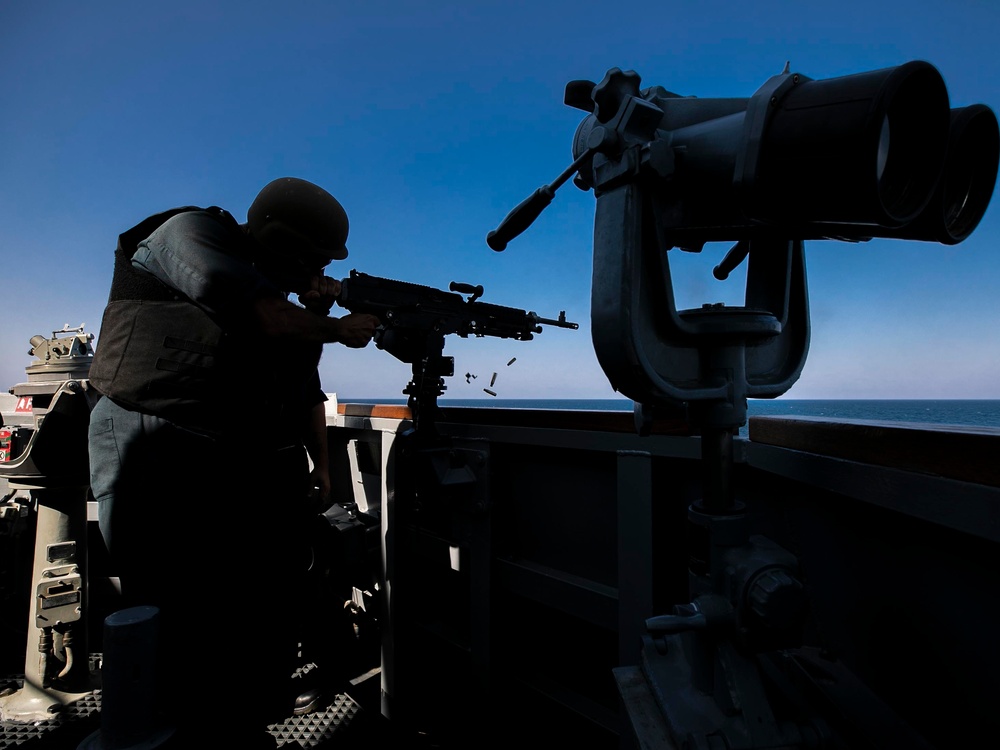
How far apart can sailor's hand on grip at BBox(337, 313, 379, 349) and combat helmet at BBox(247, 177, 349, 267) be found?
0.30m

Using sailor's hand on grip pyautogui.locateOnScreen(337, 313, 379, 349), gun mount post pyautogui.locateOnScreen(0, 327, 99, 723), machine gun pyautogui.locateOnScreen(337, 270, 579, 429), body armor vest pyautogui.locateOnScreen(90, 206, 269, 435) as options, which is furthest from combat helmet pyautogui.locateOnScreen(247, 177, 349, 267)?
gun mount post pyautogui.locateOnScreen(0, 327, 99, 723)

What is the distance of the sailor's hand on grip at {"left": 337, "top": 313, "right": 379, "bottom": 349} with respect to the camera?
197 cm

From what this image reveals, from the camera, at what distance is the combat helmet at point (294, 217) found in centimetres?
193

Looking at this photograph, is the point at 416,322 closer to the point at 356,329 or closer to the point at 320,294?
the point at 320,294

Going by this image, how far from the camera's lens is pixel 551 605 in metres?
1.87

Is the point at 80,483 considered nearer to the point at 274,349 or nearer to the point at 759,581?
the point at 274,349

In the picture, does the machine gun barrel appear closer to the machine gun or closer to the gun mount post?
the machine gun

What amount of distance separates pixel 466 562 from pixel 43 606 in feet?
5.74

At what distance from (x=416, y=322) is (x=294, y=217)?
2.80ft

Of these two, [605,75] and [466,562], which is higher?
[605,75]

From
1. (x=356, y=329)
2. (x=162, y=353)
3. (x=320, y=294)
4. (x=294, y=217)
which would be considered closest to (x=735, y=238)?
(x=356, y=329)

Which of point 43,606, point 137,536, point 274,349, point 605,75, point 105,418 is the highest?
point 605,75

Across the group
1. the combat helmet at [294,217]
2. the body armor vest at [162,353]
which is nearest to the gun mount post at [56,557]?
the body armor vest at [162,353]

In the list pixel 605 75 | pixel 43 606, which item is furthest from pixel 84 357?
pixel 605 75
